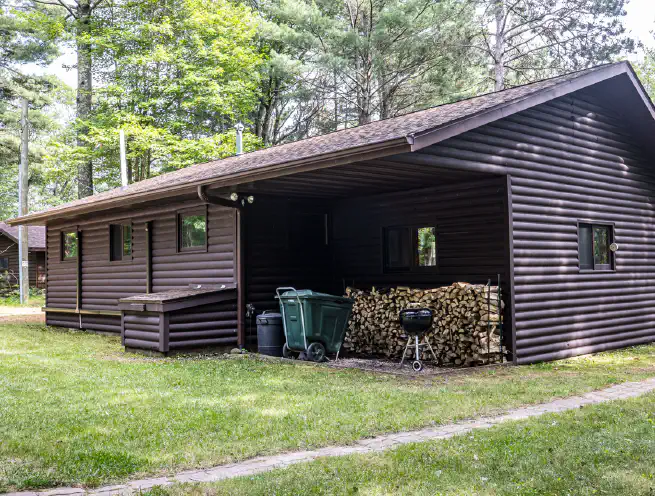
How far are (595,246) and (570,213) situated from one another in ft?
3.89

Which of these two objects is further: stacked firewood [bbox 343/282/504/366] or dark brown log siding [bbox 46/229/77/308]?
dark brown log siding [bbox 46/229/77/308]

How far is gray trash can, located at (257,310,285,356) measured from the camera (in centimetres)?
1116

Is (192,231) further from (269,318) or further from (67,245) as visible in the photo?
(67,245)

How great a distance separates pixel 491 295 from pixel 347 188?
128 inches

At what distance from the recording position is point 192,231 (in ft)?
42.5

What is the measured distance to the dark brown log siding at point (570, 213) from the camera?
33.3ft

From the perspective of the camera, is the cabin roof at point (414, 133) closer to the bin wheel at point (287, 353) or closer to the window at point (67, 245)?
the bin wheel at point (287, 353)

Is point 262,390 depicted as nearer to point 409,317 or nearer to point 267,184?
point 409,317

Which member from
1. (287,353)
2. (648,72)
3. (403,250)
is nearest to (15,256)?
(287,353)

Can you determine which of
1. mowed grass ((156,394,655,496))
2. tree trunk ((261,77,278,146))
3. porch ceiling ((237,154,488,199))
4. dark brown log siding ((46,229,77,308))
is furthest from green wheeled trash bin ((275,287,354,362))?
tree trunk ((261,77,278,146))

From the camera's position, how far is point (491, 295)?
9.94 m

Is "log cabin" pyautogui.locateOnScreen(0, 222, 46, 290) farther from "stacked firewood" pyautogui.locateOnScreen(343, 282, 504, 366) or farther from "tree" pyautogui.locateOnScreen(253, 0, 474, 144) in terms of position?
"stacked firewood" pyautogui.locateOnScreen(343, 282, 504, 366)

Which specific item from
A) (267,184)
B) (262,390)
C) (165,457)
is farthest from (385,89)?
(165,457)

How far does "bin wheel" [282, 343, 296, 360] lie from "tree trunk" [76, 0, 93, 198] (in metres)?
19.0
